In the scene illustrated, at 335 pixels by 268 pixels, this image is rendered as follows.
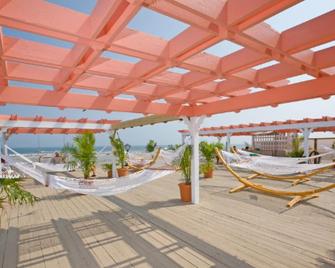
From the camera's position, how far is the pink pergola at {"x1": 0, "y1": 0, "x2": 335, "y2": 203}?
143cm

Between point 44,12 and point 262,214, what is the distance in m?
4.27

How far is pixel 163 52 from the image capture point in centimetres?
207

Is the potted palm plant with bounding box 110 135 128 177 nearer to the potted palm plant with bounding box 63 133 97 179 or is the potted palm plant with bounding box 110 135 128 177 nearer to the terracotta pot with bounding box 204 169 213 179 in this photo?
the potted palm plant with bounding box 63 133 97 179

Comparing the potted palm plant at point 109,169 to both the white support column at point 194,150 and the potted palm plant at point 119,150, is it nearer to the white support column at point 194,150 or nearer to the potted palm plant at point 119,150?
the potted palm plant at point 119,150

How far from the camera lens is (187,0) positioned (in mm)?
1268

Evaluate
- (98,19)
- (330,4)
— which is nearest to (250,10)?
(330,4)

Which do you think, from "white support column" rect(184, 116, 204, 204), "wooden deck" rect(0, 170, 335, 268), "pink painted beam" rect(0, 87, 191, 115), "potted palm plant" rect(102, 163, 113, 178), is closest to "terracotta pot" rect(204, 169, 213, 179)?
"wooden deck" rect(0, 170, 335, 268)

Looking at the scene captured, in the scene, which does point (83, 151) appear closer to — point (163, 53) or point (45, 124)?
point (45, 124)

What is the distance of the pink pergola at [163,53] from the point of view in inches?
56.4

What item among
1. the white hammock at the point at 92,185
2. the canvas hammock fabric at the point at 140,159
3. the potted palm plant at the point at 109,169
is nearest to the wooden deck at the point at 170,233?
the white hammock at the point at 92,185

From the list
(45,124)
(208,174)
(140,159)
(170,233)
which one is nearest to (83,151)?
(45,124)

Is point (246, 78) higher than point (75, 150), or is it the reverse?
point (246, 78)

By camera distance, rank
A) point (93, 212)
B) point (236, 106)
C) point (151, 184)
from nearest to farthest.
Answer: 1. point (236, 106)
2. point (93, 212)
3. point (151, 184)

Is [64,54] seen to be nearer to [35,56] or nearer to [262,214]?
[35,56]
